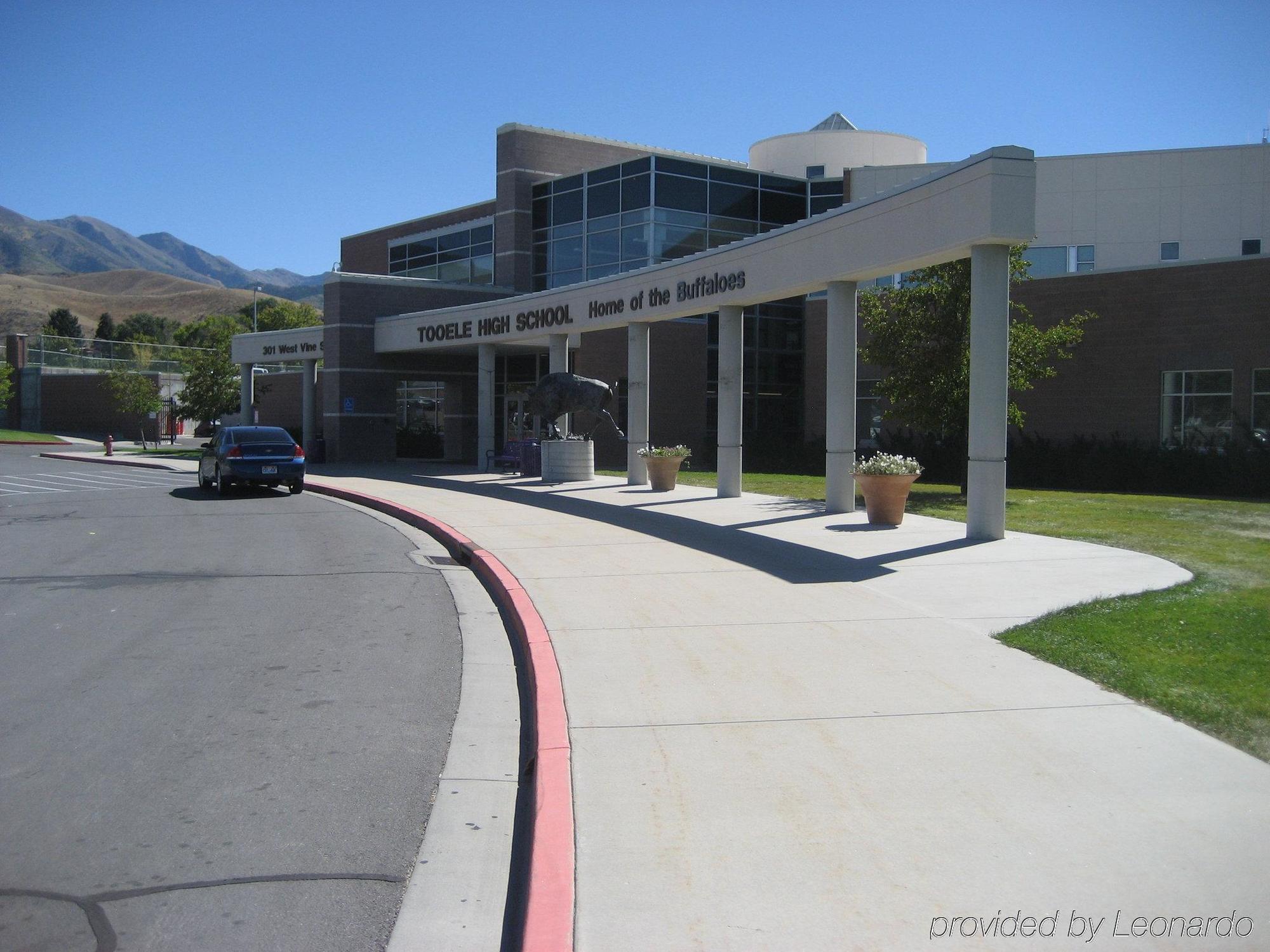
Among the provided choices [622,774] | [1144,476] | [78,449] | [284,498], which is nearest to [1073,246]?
[1144,476]

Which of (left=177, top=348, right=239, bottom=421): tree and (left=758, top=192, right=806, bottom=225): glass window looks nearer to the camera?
(left=758, top=192, right=806, bottom=225): glass window

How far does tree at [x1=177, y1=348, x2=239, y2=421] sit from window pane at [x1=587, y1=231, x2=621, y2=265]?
64.6 feet

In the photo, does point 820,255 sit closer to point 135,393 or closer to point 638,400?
point 638,400

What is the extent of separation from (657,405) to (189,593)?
27.0 metres

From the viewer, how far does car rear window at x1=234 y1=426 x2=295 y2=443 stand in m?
24.8

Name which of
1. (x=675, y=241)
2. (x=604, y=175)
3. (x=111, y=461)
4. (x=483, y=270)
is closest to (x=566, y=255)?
(x=604, y=175)

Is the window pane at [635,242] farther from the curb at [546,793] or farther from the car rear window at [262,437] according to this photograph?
the curb at [546,793]

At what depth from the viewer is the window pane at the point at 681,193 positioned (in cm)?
3766

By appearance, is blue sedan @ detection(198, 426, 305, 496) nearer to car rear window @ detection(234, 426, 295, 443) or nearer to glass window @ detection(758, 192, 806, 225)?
car rear window @ detection(234, 426, 295, 443)

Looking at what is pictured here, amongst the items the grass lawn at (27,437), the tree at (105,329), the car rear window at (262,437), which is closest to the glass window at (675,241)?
the car rear window at (262,437)

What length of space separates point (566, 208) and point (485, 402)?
36.3 ft

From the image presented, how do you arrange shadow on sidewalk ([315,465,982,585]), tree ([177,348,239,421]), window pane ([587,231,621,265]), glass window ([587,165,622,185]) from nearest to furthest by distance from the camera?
shadow on sidewalk ([315,465,982,585]), glass window ([587,165,622,185]), window pane ([587,231,621,265]), tree ([177,348,239,421])

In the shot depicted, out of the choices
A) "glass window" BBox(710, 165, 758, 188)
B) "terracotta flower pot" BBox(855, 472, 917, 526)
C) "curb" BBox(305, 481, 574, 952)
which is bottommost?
"curb" BBox(305, 481, 574, 952)

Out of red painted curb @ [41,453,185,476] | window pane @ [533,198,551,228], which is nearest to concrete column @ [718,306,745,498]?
red painted curb @ [41,453,185,476]
